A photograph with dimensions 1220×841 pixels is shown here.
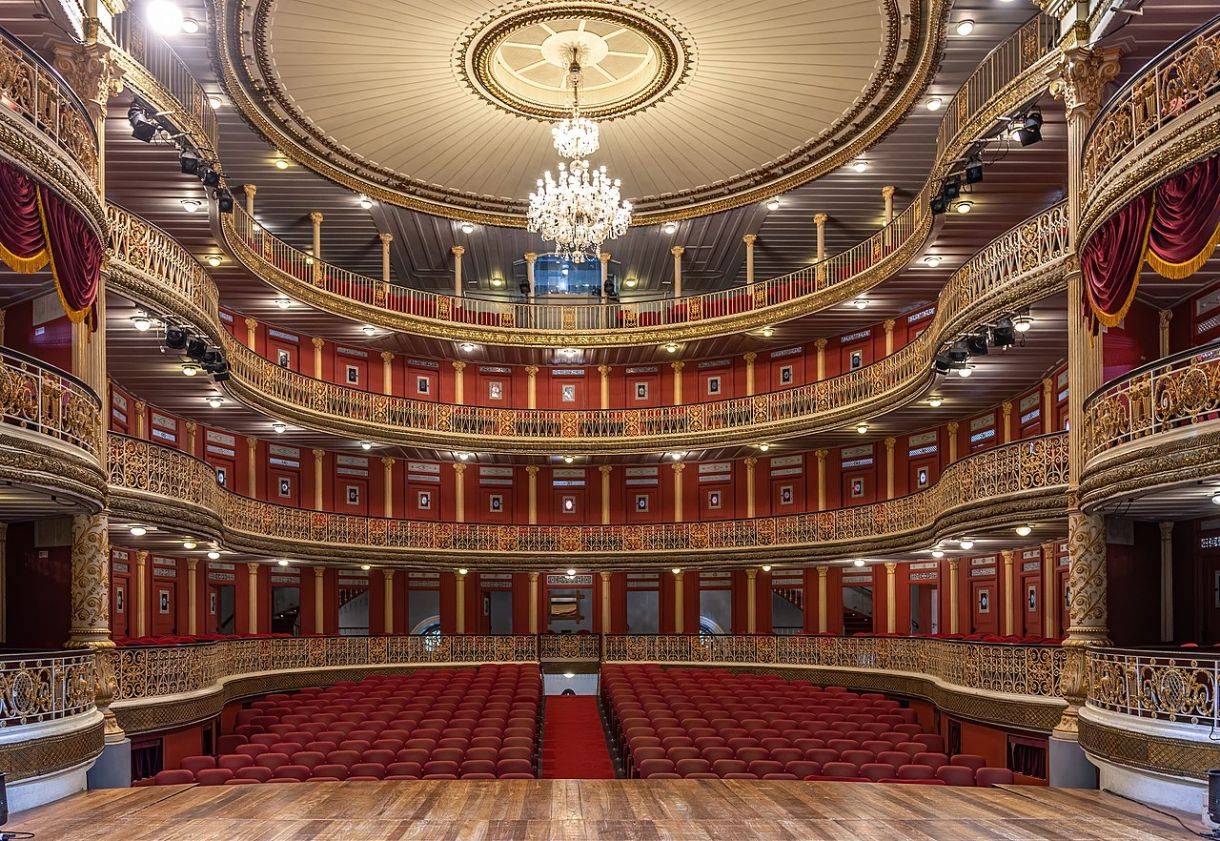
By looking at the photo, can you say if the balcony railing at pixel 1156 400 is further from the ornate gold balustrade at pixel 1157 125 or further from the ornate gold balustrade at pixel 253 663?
the ornate gold balustrade at pixel 253 663

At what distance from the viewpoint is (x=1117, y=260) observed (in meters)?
11.4

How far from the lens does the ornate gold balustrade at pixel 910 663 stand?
14.3 meters

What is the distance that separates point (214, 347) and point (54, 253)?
7.35m

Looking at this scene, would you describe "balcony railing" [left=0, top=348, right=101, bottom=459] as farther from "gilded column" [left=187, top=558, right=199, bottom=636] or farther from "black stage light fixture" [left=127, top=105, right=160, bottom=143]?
"gilded column" [left=187, top=558, right=199, bottom=636]

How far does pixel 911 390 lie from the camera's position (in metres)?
21.7

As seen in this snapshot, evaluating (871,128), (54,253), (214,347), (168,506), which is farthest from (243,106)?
(871,128)

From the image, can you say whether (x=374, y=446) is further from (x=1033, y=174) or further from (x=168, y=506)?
(x=1033, y=174)

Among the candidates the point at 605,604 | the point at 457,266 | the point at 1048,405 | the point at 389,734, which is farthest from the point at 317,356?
the point at 1048,405

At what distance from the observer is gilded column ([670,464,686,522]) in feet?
98.0

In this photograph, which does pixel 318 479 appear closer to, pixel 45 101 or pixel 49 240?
pixel 49 240

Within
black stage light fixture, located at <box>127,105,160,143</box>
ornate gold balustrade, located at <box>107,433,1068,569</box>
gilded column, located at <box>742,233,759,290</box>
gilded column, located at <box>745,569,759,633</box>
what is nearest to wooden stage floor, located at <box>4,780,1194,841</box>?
ornate gold balustrade, located at <box>107,433,1068,569</box>

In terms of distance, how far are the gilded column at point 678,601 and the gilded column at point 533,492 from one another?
4.30 meters

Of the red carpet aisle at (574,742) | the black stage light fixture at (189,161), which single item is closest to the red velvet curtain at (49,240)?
the black stage light fixture at (189,161)

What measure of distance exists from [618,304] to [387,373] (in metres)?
6.56
